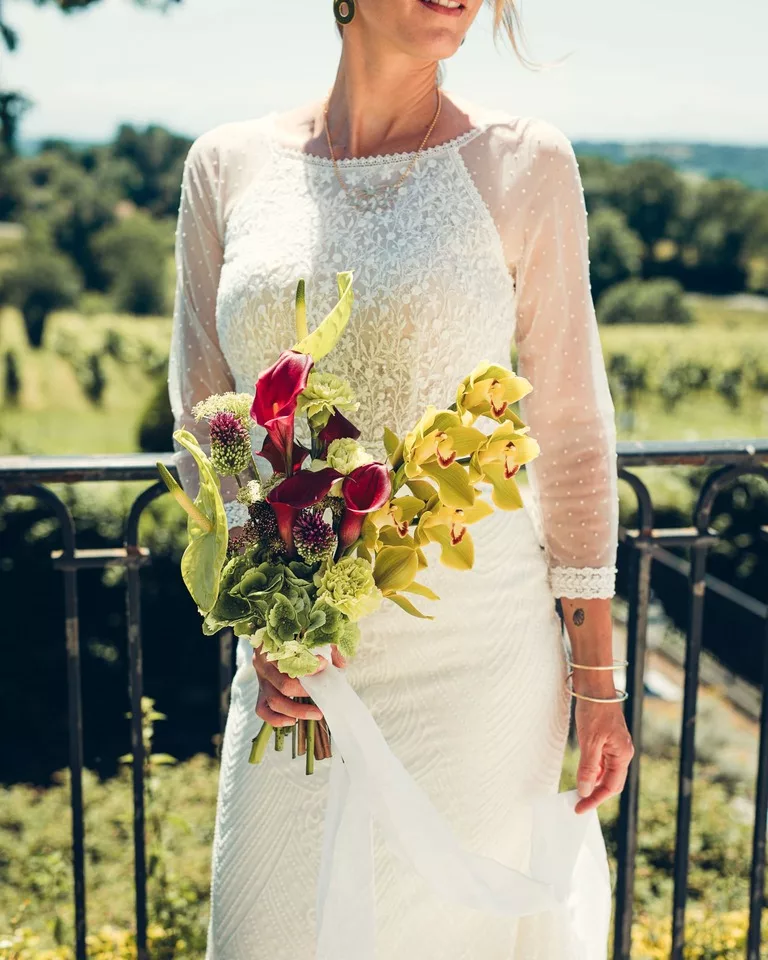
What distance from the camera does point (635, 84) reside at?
274 feet

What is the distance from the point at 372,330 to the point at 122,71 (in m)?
85.3

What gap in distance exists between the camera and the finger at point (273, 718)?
5.14 ft

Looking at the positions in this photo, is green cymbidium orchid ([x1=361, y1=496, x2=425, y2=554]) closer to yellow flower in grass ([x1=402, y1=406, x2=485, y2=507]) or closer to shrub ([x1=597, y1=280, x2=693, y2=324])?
yellow flower in grass ([x1=402, y1=406, x2=485, y2=507])

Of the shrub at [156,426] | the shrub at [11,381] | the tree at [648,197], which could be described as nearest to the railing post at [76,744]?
the shrub at [156,426]

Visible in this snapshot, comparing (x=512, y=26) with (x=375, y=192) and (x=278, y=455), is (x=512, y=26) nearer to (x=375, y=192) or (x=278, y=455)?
(x=375, y=192)

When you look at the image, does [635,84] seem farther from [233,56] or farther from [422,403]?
[422,403]

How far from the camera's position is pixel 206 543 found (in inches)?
54.8

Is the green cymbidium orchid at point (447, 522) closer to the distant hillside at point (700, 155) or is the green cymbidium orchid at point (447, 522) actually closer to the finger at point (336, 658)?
the finger at point (336, 658)

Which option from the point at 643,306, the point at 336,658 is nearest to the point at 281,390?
the point at 336,658

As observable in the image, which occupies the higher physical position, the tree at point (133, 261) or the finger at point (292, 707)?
the tree at point (133, 261)

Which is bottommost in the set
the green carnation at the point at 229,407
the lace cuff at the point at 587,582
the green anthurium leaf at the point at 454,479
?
the lace cuff at the point at 587,582

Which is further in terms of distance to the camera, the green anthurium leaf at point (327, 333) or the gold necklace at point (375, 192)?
the gold necklace at point (375, 192)

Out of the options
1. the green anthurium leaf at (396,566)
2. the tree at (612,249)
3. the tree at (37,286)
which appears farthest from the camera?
the tree at (612,249)

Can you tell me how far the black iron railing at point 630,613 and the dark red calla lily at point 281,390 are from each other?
27.7 inches
